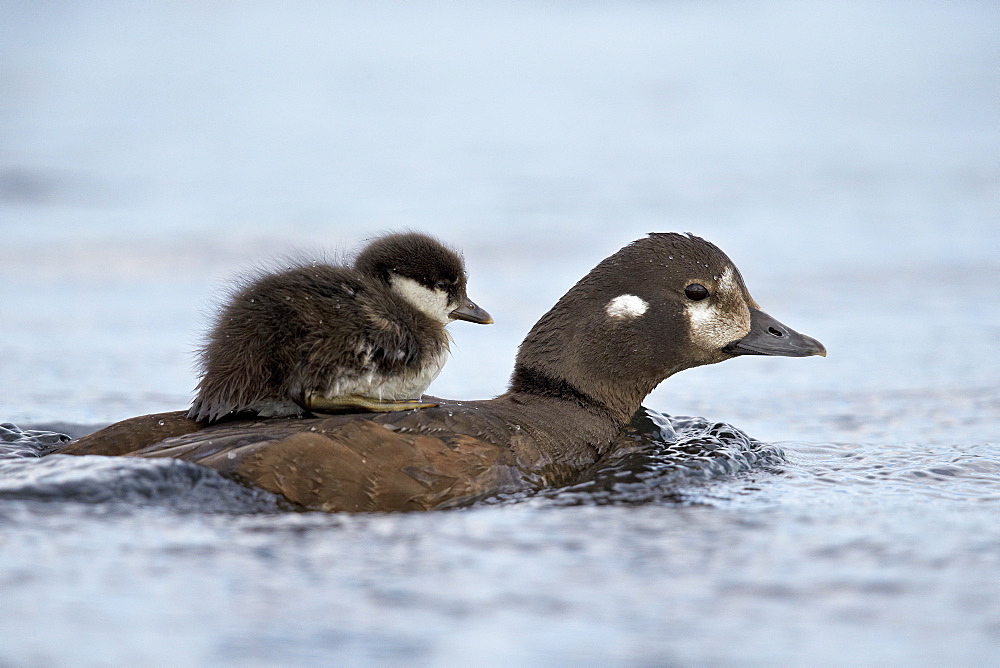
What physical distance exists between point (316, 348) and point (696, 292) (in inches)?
79.9

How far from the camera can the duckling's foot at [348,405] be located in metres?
5.41

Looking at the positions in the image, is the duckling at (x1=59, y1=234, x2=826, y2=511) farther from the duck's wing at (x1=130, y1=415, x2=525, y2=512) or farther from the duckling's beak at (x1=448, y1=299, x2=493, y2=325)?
the duckling's beak at (x1=448, y1=299, x2=493, y2=325)

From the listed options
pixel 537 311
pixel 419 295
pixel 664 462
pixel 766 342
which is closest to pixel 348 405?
pixel 419 295

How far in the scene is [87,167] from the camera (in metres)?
13.9

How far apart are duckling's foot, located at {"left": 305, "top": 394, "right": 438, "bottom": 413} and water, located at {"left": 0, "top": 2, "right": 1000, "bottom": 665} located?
2.40ft

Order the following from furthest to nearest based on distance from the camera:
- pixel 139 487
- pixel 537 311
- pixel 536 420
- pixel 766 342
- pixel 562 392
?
pixel 537 311 → pixel 766 342 → pixel 562 392 → pixel 536 420 → pixel 139 487

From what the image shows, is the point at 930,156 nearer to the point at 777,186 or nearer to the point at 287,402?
the point at 777,186

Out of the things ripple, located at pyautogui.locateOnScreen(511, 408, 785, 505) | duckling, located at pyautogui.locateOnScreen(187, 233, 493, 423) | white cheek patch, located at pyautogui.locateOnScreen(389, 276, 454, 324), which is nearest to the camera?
ripple, located at pyautogui.locateOnScreen(511, 408, 785, 505)

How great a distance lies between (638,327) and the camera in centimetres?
617

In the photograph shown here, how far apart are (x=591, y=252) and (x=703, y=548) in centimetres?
702

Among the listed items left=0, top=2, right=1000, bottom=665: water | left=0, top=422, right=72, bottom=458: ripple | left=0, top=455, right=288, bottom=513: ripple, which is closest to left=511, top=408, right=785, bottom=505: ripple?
left=0, top=2, right=1000, bottom=665: water

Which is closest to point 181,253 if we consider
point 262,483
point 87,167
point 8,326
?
point 8,326

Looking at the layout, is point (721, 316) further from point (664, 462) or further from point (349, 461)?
point (349, 461)

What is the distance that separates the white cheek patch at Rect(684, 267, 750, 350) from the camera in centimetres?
622
